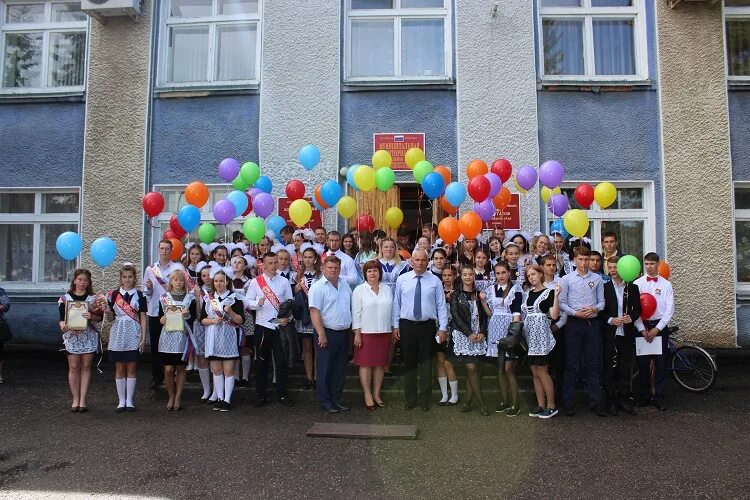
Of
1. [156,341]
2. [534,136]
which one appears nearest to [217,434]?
[156,341]

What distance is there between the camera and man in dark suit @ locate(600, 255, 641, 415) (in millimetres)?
6395

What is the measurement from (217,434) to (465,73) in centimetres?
688

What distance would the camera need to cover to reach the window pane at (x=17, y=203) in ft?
34.6

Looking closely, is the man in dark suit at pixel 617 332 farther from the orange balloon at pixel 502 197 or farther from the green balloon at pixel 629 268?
the orange balloon at pixel 502 197

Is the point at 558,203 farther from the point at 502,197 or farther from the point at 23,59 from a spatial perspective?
the point at 23,59

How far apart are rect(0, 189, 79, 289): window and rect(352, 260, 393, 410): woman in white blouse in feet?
21.3

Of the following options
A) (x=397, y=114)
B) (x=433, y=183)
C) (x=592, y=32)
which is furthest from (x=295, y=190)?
(x=592, y=32)

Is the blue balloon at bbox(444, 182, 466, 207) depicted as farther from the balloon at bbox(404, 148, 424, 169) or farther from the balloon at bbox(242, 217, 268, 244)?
the balloon at bbox(242, 217, 268, 244)

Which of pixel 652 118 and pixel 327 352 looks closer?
pixel 327 352

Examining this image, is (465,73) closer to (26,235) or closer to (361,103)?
(361,103)

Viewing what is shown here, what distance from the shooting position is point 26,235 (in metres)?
10.6

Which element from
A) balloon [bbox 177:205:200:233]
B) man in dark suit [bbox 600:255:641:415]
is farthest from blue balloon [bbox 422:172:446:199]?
balloon [bbox 177:205:200:233]

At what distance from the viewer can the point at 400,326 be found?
21.7 feet

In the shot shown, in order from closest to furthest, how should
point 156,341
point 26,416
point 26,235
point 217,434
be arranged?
1. point 217,434
2. point 26,416
3. point 156,341
4. point 26,235
